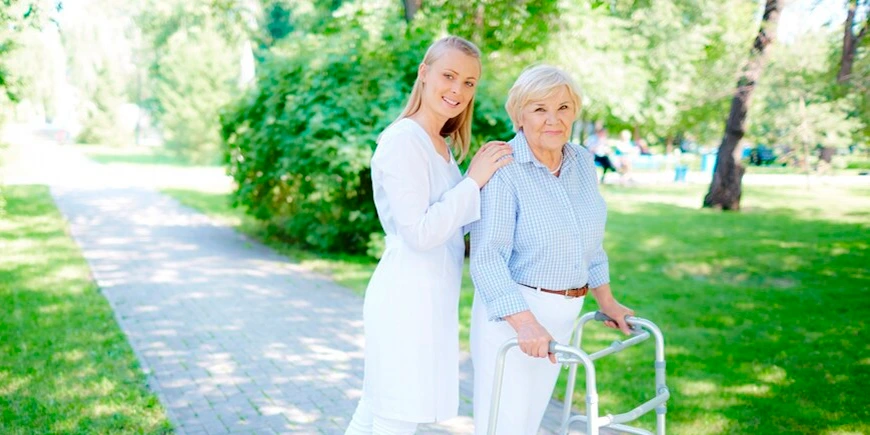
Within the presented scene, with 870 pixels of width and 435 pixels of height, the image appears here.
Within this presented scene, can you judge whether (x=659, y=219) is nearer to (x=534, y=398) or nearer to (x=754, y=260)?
(x=754, y=260)

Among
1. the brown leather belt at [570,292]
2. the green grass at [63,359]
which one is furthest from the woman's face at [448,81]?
the green grass at [63,359]

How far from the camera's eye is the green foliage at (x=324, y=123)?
30.3ft

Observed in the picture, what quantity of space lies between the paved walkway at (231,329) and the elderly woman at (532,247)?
6.23 feet

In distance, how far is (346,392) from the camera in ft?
17.1

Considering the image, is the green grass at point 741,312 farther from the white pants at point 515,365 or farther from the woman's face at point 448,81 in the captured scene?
the woman's face at point 448,81

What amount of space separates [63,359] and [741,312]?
6.26m

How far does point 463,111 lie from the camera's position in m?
3.04

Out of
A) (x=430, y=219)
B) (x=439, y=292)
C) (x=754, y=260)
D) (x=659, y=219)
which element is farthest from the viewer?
(x=659, y=219)

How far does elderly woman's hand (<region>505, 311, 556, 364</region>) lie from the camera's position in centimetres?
248

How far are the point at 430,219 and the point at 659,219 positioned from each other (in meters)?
12.8

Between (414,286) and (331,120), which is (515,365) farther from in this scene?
(331,120)

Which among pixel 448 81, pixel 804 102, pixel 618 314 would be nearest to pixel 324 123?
pixel 448 81

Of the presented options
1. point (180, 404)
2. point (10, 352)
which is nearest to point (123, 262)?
point (10, 352)

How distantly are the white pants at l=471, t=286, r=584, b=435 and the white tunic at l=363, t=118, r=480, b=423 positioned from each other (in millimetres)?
148
